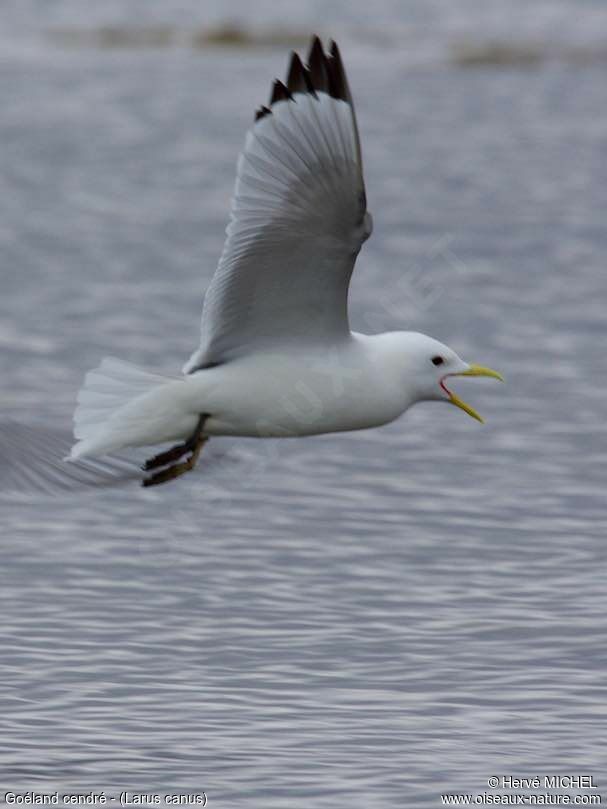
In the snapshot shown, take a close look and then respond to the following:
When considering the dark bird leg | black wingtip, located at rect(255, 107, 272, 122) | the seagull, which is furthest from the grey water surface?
black wingtip, located at rect(255, 107, 272, 122)

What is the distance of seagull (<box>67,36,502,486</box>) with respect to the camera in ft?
25.1

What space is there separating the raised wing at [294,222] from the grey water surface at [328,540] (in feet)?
2.78

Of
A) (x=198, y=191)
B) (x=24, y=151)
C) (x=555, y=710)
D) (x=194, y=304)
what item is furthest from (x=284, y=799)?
(x=24, y=151)

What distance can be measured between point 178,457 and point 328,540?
3230 mm

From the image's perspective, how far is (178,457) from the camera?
8156 mm

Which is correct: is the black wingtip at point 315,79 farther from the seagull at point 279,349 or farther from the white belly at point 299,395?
the white belly at point 299,395

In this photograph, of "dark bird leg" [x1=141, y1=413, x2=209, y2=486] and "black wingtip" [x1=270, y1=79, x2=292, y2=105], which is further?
"dark bird leg" [x1=141, y1=413, x2=209, y2=486]

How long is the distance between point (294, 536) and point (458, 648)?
6.31 feet

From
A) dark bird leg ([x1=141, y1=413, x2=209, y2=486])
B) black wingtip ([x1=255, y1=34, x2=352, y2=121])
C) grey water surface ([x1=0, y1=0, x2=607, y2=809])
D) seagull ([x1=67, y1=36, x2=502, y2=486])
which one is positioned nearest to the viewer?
black wingtip ([x1=255, y1=34, x2=352, y2=121])

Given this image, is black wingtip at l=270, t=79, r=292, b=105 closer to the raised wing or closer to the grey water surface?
the raised wing

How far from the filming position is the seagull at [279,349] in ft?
25.1

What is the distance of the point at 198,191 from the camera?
23.9 meters

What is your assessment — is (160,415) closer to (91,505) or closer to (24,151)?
(91,505)

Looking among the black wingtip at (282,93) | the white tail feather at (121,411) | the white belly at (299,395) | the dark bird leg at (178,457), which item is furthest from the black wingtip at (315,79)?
the dark bird leg at (178,457)
